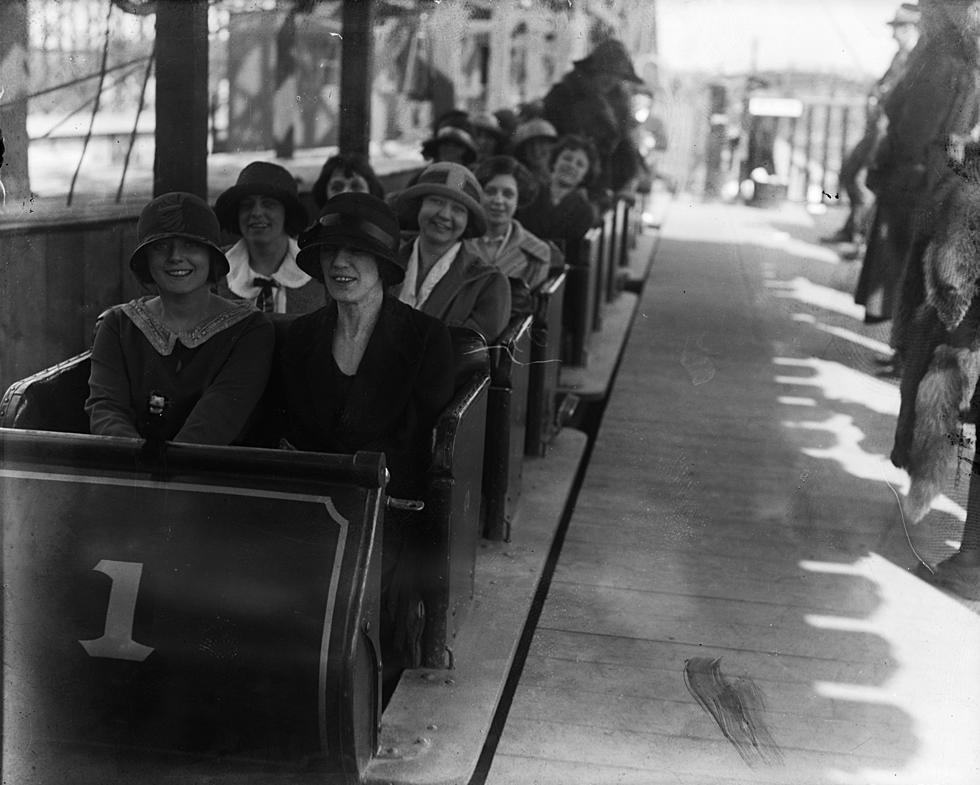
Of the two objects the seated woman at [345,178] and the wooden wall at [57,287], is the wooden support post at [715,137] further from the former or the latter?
the wooden wall at [57,287]

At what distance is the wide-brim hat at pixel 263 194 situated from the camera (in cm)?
384

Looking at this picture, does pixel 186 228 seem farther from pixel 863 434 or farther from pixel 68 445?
pixel 863 434

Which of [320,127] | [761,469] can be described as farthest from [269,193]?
[320,127]

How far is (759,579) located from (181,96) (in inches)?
88.7

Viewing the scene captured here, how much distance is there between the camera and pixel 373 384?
2992mm

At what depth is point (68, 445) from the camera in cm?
232

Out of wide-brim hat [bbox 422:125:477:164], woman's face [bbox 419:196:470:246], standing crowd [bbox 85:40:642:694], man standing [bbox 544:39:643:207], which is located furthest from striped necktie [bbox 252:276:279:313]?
wide-brim hat [bbox 422:125:477:164]

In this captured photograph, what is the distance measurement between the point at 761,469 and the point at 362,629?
2.76 meters

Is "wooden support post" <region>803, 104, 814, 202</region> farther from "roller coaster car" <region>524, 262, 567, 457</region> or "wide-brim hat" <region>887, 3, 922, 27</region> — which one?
"roller coaster car" <region>524, 262, 567, 457</region>

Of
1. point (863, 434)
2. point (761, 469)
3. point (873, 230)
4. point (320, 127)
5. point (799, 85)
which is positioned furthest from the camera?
point (320, 127)

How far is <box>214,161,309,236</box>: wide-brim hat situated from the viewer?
3.84 m

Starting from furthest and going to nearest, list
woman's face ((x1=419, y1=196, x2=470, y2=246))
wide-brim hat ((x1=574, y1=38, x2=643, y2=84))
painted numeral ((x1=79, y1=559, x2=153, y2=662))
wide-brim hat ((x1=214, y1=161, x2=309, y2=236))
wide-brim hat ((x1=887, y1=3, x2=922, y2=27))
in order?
1. wide-brim hat ((x1=574, y1=38, x2=643, y2=84))
2. woman's face ((x1=419, y1=196, x2=470, y2=246))
3. wide-brim hat ((x1=214, y1=161, x2=309, y2=236))
4. wide-brim hat ((x1=887, y1=3, x2=922, y2=27))
5. painted numeral ((x1=79, y1=559, x2=153, y2=662))

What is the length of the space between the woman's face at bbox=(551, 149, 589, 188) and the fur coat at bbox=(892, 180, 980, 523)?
106 inches

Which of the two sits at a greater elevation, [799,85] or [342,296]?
[799,85]
